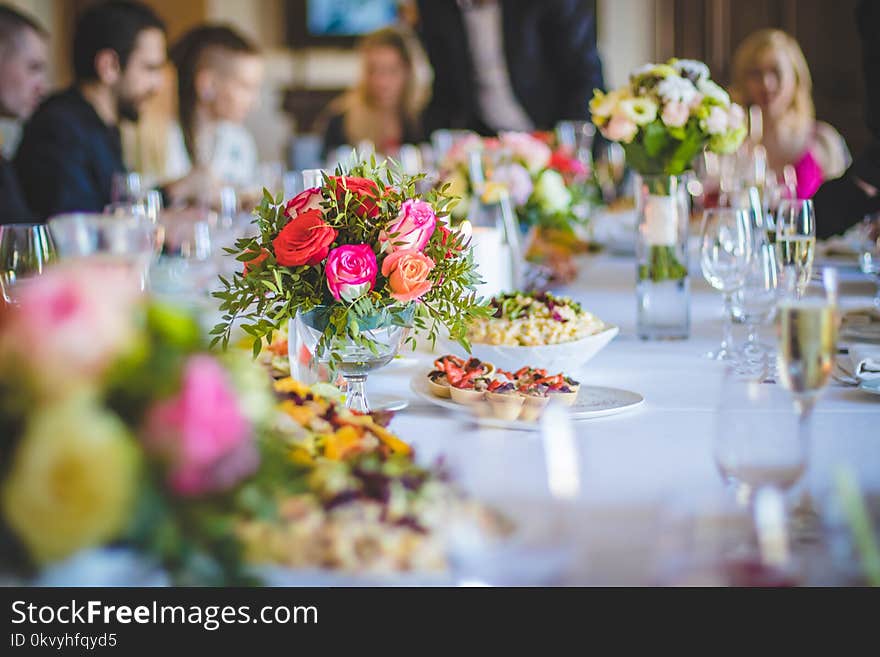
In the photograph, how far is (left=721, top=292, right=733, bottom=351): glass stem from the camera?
1.49 meters

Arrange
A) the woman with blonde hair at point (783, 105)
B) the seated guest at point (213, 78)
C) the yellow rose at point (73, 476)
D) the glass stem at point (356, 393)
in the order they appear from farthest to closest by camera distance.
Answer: the woman with blonde hair at point (783, 105) → the seated guest at point (213, 78) → the glass stem at point (356, 393) → the yellow rose at point (73, 476)

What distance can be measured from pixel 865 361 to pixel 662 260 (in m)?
0.47

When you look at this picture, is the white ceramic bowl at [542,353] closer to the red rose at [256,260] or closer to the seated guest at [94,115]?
the red rose at [256,260]

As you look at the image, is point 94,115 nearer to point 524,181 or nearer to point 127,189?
point 127,189

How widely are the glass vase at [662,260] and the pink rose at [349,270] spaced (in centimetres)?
72

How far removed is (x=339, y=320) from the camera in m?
1.05

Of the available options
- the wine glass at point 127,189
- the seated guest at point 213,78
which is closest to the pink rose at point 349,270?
the wine glass at point 127,189

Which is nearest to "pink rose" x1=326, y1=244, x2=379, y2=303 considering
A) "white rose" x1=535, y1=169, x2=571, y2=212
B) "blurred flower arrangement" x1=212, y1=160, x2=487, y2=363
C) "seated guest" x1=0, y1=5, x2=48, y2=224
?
"blurred flower arrangement" x1=212, y1=160, x2=487, y2=363

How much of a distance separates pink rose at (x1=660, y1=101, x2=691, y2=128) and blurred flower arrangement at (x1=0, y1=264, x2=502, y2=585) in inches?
48.4

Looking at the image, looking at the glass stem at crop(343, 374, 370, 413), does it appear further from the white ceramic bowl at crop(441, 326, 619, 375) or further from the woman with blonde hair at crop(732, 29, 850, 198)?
the woman with blonde hair at crop(732, 29, 850, 198)

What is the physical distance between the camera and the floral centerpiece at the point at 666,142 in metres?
1.66

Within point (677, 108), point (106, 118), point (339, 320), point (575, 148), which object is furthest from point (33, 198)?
point (339, 320)

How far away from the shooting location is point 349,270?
1.03m
